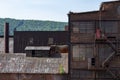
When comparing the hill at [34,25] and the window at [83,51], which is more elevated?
the hill at [34,25]

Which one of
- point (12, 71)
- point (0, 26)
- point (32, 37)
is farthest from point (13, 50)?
point (0, 26)

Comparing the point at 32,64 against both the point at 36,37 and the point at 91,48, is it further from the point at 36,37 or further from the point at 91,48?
the point at 36,37

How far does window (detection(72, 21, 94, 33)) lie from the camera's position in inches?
1772

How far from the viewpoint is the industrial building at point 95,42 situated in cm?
4438

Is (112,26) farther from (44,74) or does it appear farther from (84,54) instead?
(44,74)

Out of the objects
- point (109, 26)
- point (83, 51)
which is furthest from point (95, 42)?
point (109, 26)

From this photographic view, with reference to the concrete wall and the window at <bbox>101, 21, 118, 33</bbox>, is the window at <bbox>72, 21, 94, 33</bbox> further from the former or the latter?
the concrete wall

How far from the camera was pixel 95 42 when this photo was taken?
4459cm

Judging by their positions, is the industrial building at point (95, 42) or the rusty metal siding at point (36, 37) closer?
the industrial building at point (95, 42)

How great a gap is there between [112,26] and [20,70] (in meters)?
13.0

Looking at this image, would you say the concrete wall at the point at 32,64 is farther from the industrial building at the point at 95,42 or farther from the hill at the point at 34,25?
the hill at the point at 34,25

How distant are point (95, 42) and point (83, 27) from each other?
7.76 ft

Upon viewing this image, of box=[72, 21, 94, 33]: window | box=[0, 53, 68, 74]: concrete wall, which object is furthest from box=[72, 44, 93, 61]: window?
box=[0, 53, 68, 74]: concrete wall

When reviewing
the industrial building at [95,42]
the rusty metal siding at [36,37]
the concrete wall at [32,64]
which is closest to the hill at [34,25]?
the rusty metal siding at [36,37]
